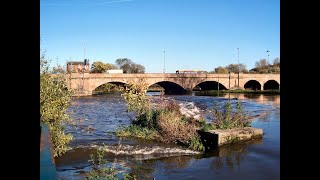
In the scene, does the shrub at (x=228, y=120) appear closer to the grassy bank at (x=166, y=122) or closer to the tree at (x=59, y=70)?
the grassy bank at (x=166, y=122)

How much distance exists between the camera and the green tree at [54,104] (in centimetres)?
1100

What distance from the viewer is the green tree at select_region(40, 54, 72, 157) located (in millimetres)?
11000

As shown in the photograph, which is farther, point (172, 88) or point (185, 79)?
point (172, 88)

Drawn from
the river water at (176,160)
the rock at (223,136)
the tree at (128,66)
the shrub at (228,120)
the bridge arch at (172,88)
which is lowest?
the river water at (176,160)

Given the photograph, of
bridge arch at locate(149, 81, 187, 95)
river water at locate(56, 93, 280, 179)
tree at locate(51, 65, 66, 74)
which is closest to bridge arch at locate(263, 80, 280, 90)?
bridge arch at locate(149, 81, 187, 95)

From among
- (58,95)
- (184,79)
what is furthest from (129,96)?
(184,79)

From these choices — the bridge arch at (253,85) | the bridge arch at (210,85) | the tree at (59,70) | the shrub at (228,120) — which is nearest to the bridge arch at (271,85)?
the bridge arch at (253,85)

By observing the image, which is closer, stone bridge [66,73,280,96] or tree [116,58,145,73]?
stone bridge [66,73,280,96]

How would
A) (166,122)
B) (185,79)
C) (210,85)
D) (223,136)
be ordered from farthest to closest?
1. (210,85)
2. (185,79)
3. (166,122)
4. (223,136)

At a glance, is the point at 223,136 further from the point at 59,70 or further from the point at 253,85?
the point at 253,85

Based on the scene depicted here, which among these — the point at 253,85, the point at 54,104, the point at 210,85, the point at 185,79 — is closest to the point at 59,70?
the point at 54,104

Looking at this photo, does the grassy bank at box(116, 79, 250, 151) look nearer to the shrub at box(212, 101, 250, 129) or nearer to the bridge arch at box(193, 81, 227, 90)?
the shrub at box(212, 101, 250, 129)

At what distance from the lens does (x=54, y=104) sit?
36.8 feet

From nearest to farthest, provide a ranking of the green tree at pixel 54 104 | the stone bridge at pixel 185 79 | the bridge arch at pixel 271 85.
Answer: the green tree at pixel 54 104, the stone bridge at pixel 185 79, the bridge arch at pixel 271 85
